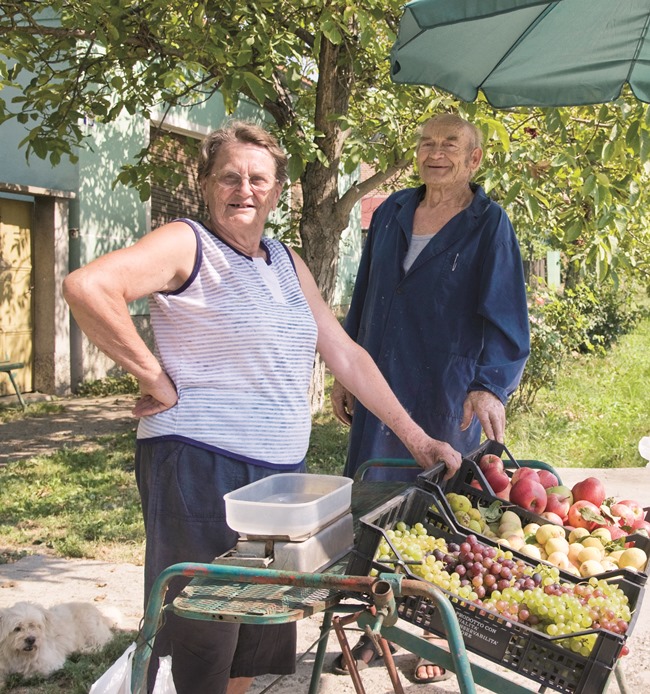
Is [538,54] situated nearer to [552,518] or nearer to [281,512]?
[552,518]

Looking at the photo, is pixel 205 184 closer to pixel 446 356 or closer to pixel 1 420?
pixel 446 356

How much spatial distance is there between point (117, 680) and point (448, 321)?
194 centimetres

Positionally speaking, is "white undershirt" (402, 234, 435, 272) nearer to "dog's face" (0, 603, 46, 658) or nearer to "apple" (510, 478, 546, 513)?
"apple" (510, 478, 546, 513)

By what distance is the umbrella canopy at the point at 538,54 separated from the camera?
3547 millimetres

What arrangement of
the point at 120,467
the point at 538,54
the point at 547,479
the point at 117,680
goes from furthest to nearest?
the point at 120,467 → the point at 538,54 → the point at 547,479 → the point at 117,680

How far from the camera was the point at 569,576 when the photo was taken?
197 centimetres

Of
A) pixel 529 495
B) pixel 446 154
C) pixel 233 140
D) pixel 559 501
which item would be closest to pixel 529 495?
pixel 529 495

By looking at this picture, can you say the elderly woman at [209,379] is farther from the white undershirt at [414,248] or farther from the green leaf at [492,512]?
the white undershirt at [414,248]

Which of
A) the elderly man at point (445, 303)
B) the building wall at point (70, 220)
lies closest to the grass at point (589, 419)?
the elderly man at point (445, 303)

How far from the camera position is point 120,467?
7.27m

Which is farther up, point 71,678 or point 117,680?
point 117,680

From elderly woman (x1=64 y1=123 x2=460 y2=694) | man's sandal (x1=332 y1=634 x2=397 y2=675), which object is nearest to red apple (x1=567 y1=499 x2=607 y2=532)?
elderly woman (x1=64 y1=123 x2=460 y2=694)

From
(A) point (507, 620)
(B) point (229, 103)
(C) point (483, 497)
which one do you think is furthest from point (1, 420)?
(A) point (507, 620)

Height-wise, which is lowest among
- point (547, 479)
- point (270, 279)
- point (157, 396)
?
point (547, 479)
